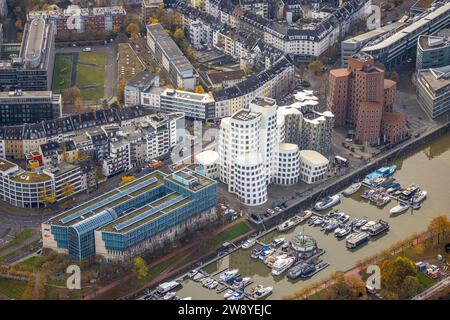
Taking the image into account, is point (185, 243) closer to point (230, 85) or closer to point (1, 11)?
point (230, 85)

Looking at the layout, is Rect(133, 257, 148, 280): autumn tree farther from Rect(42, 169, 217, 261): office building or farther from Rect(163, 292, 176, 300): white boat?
Rect(163, 292, 176, 300): white boat

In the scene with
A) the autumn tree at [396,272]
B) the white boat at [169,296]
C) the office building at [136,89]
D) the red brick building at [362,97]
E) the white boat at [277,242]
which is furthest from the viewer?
the office building at [136,89]

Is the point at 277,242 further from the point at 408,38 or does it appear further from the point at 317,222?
the point at 408,38

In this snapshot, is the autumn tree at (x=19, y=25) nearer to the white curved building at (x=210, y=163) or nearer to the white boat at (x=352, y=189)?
the white curved building at (x=210, y=163)

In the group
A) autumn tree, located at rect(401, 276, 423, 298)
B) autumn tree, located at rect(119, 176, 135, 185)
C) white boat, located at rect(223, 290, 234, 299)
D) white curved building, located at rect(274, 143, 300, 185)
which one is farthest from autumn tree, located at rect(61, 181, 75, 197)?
autumn tree, located at rect(401, 276, 423, 298)

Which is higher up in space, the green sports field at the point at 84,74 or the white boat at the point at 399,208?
the green sports field at the point at 84,74

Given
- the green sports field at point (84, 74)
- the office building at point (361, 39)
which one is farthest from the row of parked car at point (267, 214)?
the office building at point (361, 39)
